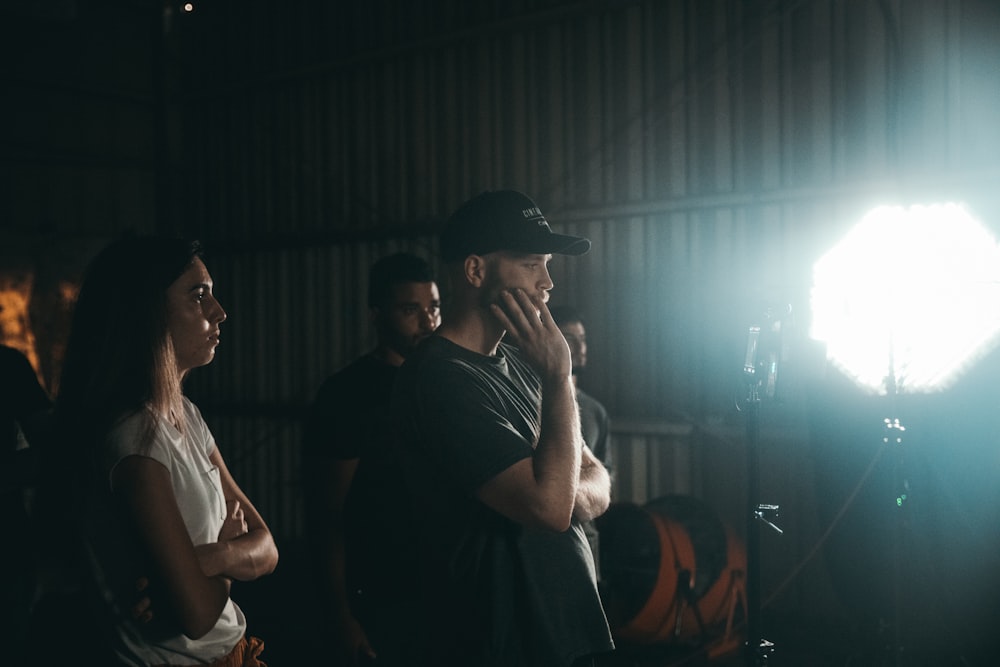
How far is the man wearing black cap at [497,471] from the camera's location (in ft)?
5.92

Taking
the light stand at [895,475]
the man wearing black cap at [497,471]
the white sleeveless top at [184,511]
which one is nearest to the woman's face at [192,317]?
the white sleeveless top at [184,511]

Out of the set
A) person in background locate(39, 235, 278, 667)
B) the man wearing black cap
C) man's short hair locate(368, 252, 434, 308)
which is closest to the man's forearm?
the man wearing black cap

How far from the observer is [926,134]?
247 inches

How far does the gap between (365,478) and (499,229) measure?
1409 millimetres

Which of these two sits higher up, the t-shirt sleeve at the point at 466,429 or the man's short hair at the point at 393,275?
the man's short hair at the point at 393,275

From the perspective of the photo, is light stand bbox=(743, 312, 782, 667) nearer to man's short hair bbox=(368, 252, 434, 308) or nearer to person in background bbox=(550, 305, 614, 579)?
person in background bbox=(550, 305, 614, 579)

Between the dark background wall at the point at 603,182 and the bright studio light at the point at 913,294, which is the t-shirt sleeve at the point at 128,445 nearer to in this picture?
the dark background wall at the point at 603,182

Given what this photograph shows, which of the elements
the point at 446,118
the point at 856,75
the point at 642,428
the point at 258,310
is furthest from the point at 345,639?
the point at 258,310

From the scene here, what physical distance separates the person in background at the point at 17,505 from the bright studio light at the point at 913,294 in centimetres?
508

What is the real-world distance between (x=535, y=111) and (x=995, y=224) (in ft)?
13.2

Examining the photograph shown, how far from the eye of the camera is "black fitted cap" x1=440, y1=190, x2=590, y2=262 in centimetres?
202

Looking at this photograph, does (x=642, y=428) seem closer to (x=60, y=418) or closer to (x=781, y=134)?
(x=781, y=134)

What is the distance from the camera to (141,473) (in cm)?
183

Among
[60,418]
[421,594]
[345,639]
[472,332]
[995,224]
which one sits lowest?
[345,639]
